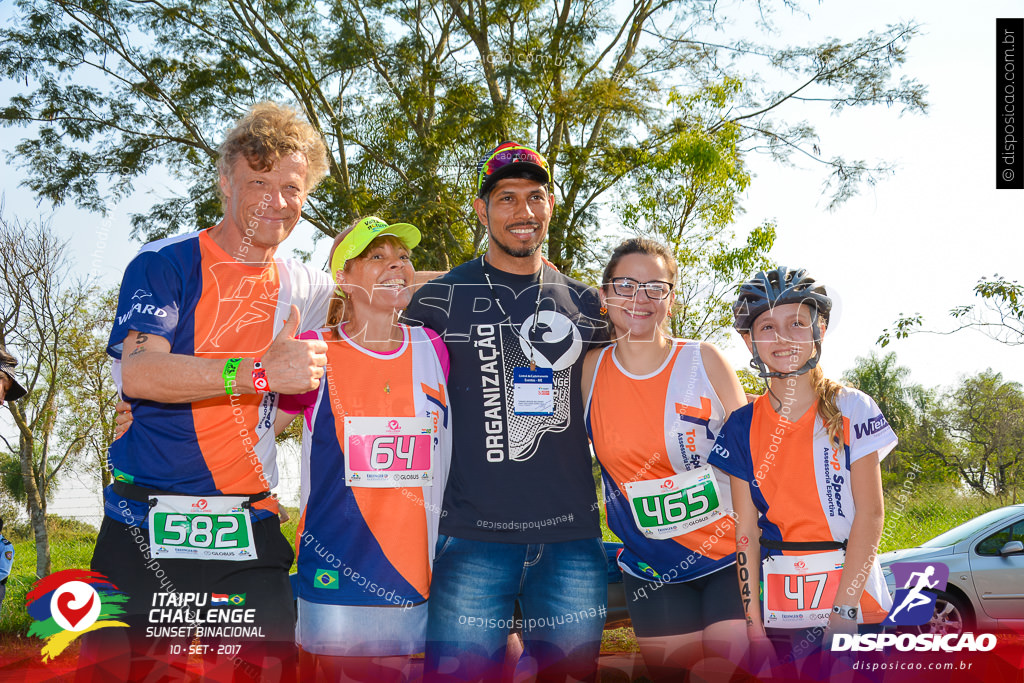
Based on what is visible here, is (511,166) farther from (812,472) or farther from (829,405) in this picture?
(812,472)

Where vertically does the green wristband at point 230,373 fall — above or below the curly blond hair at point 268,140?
below

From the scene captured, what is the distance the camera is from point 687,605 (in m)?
3.54

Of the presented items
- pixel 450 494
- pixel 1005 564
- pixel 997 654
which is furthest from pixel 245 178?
pixel 1005 564

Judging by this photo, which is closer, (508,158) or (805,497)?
(805,497)

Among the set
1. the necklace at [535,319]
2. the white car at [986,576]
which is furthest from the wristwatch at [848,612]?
the white car at [986,576]

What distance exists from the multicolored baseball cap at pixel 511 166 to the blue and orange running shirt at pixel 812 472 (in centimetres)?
189

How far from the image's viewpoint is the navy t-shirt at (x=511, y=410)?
361 centimetres

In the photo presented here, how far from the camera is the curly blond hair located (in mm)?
3572

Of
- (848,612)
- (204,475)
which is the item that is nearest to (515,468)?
(204,475)

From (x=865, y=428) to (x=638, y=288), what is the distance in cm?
131

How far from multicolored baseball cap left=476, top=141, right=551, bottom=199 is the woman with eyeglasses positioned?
2.71ft

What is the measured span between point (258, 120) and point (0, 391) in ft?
9.93

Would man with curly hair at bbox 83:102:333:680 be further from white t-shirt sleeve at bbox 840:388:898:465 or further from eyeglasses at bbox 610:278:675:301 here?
white t-shirt sleeve at bbox 840:388:898:465

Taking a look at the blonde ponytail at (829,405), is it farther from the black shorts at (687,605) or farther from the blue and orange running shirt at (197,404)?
the blue and orange running shirt at (197,404)
